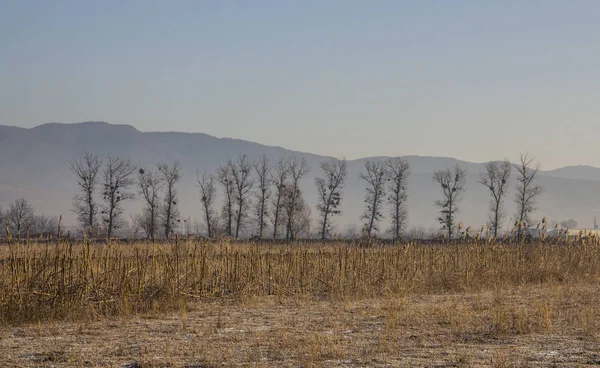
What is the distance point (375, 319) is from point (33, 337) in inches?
248

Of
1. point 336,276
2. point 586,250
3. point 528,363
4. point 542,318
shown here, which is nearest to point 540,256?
point 586,250

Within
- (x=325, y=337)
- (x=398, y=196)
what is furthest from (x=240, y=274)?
(x=398, y=196)

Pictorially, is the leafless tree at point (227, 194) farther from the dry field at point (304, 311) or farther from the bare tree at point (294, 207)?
the dry field at point (304, 311)

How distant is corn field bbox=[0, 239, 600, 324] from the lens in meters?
14.7

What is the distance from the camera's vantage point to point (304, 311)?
15477mm

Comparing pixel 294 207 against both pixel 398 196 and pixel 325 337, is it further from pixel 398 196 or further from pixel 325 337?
pixel 325 337

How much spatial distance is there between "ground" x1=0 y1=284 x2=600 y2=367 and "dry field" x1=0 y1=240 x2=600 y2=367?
0.03 m

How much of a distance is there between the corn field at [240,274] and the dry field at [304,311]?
45 millimetres

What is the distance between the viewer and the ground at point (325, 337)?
10.0m

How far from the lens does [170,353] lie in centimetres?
1041

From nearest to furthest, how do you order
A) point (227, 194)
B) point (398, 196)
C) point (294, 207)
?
point (398, 196)
point (294, 207)
point (227, 194)

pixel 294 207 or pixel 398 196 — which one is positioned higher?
pixel 398 196

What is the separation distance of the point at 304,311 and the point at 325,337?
12.8 ft

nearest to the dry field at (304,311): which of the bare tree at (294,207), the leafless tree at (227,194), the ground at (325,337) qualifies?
the ground at (325,337)
